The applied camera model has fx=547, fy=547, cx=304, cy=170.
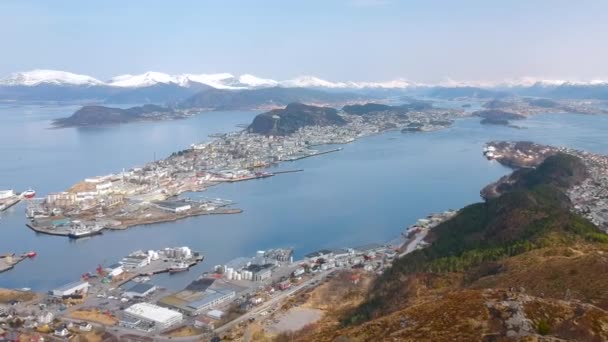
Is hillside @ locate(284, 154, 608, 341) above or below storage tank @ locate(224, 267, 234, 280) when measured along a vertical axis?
above

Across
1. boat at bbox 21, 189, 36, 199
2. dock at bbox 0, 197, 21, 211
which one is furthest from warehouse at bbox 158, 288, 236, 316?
boat at bbox 21, 189, 36, 199

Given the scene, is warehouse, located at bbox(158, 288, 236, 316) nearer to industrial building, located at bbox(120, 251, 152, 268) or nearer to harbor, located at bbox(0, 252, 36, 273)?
industrial building, located at bbox(120, 251, 152, 268)

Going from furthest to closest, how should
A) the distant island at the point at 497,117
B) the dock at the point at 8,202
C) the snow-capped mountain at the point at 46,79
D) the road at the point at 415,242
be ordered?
the snow-capped mountain at the point at 46,79 → the distant island at the point at 497,117 → the dock at the point at 8,202 → the road at the point at 415,242

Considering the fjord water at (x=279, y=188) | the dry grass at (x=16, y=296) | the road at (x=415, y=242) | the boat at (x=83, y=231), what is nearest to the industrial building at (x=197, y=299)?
the fjord water at (x=279, y=188)

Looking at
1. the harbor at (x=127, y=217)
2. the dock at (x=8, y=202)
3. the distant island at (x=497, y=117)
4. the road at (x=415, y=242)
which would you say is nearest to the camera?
the road at (x=415, y=242)

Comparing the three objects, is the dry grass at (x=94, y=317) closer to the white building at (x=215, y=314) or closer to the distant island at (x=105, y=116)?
the white building at (x=215, y=314)

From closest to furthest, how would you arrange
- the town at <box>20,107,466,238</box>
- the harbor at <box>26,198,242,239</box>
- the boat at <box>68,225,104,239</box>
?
the boat at <box>68,225,104,239</box> → the harbor at <box>26,198,242,239</box> → the town at <box>20,107,466,238</box>
